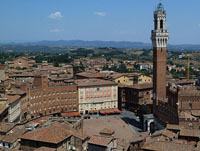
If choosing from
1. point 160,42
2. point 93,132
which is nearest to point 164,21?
point 160,42

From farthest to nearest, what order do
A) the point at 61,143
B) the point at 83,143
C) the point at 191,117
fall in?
the point at 191,117 → the point at 83,143 → the point at 61,143

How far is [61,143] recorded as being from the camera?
3362 centimetres

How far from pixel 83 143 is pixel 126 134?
70.4 ft

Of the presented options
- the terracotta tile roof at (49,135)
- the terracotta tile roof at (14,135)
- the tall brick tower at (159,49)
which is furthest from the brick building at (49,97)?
the terracotta tile roof at (49,135)

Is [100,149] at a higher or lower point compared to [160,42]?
lower

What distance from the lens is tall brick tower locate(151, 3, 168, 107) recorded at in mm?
61094

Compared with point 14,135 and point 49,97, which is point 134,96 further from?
point 14,135

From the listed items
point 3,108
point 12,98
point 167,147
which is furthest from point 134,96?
point 167,147

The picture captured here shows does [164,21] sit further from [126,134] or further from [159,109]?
[126,134]

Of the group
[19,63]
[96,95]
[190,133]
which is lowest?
[96,95]

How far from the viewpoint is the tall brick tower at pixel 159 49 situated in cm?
6109

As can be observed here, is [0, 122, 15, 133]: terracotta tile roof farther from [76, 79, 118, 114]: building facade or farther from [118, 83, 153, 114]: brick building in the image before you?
[118, 83, 153, 114]: brick building

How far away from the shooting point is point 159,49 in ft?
202

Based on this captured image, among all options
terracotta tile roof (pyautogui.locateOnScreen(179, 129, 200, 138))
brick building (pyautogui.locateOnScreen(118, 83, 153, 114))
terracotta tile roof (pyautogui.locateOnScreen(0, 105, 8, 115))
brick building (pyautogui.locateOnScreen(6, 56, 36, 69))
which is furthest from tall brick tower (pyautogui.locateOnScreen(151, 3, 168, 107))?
brick building (pyautogui.locateOnScreen(6, 56, 36, 69))
